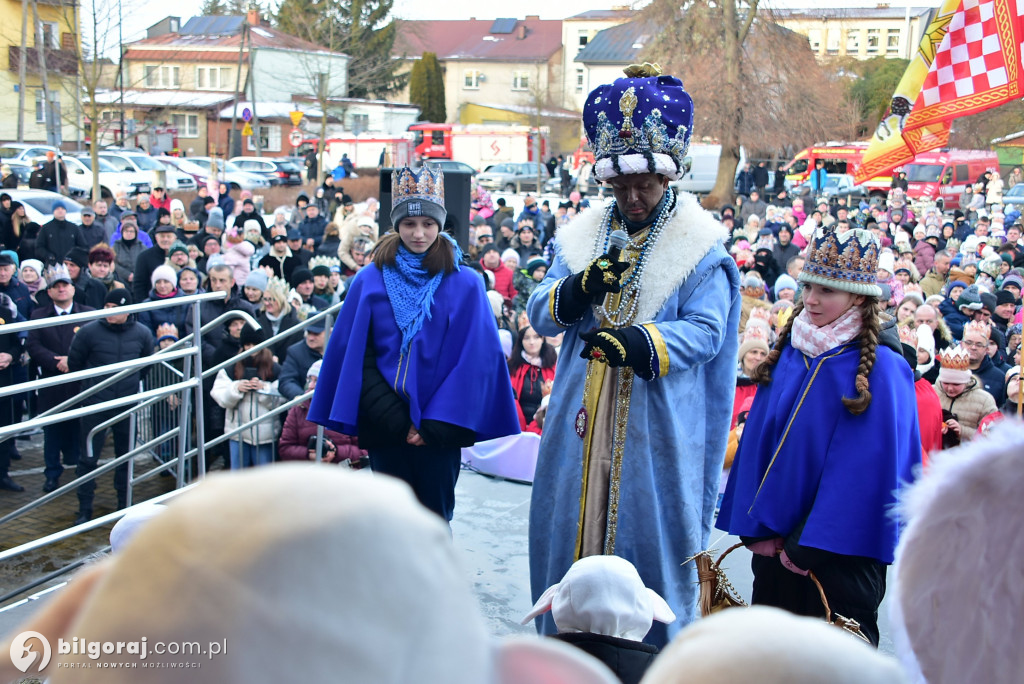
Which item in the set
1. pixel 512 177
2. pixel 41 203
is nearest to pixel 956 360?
pixel 41 203

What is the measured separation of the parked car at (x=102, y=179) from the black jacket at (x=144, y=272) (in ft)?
45.6

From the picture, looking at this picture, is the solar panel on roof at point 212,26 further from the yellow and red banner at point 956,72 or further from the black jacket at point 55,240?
the yellow and red banner at point 956,72

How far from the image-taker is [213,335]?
24.8 feet

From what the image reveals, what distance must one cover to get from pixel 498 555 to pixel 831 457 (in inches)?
88.3

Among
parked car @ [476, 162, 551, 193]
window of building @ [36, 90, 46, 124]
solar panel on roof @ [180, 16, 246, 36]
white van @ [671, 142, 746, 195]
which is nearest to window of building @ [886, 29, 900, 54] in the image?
white van @ [671, 142, 746, 195]

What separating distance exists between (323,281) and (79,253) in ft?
9.38

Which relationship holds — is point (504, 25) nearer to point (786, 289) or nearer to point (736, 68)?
point (736, 68)

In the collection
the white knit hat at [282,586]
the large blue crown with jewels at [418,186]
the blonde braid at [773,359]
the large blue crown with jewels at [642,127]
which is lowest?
Result: the blonde braid at [773,359]

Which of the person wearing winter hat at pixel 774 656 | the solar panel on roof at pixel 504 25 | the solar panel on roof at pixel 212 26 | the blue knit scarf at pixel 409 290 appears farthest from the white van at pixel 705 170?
the solar panel on roof at pixel 504 25

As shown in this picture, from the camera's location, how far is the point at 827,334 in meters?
3.10

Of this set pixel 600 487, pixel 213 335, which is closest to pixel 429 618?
pixel 600 487

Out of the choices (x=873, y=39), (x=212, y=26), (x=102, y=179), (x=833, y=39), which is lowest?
(x=102, y=179)

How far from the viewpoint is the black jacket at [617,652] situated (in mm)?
2316

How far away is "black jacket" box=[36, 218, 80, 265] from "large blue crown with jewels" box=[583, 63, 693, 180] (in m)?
10.6
